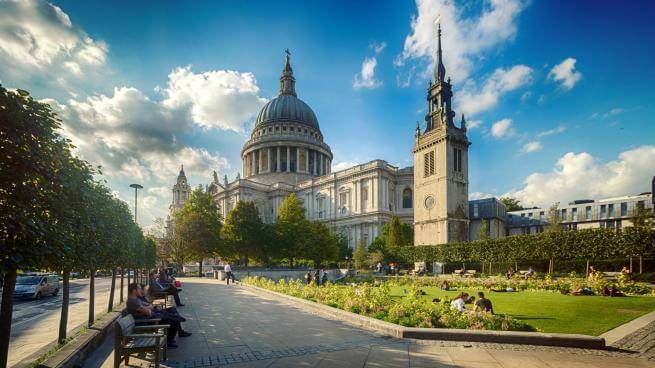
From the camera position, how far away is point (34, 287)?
2198 cm

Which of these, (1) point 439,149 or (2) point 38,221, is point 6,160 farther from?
(1) point 439,149

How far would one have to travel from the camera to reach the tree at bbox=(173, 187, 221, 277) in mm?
47750

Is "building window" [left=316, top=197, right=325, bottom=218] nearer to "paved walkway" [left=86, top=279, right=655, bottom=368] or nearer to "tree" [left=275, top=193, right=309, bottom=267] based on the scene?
"tree" [left=275, top=193, right=309, bottom=267]

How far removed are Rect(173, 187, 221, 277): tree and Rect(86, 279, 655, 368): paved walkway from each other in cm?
3903

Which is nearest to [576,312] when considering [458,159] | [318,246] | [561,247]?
[561,247]

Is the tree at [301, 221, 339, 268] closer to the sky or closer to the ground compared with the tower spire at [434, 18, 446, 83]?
closer to the ground

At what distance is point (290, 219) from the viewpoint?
5544 cm

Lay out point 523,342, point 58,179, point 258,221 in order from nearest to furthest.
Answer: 1. point 58,179
2. point 523,342
3. point 258,221

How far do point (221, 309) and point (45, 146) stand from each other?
1124 centimetres

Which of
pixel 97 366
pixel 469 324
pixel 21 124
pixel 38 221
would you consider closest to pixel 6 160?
pixel 21 124

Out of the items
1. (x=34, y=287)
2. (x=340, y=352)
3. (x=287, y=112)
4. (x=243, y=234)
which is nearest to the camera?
(x=340, y=352)

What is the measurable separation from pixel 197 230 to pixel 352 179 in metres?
36.3

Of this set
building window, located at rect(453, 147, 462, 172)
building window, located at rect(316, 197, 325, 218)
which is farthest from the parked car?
building window, located at rect(316, 197, 325, 218)

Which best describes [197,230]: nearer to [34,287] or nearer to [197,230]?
[197,230]
